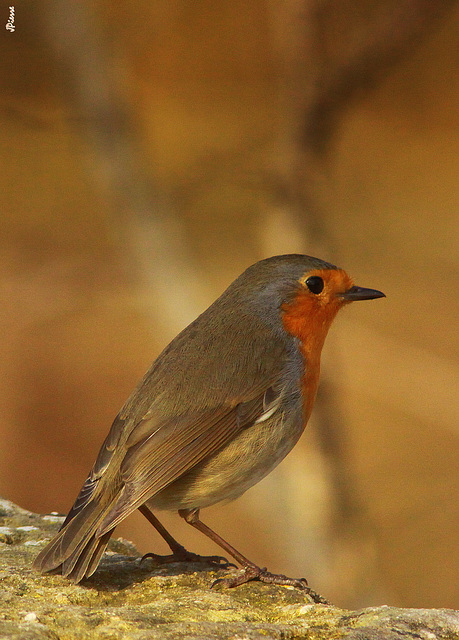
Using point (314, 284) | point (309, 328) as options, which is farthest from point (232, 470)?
point (314, 284)

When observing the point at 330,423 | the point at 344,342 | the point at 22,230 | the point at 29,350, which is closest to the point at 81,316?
the point at 29,350

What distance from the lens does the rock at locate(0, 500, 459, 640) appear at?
1.97 metres

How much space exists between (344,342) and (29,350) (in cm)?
304

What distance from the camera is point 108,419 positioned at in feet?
23.6

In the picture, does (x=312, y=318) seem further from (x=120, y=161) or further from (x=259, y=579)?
(x=120, y=161)

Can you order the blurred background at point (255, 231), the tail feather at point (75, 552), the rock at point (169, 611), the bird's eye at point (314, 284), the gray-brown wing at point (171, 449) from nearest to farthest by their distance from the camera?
the rock at point (169, 611) < the tail feather at point (75, 552) < the gray-brown wing at point (171, 449) < the bird's eye at point (314, 284) < the blurred background at point (255, 231)

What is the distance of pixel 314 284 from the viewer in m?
3.35

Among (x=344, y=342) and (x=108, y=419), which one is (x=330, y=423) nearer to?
(x=108, y=419)

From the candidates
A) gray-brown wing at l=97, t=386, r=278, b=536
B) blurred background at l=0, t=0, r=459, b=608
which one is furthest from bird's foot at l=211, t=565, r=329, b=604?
blurred background at l=0, t=0, r=459, b=608

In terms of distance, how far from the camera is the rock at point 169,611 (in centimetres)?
197

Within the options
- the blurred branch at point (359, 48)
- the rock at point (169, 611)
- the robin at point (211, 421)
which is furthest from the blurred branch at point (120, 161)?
the rock at point (169, 611)

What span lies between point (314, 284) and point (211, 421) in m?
0.82

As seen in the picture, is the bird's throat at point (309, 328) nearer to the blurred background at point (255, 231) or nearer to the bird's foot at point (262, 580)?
the bird's foot at point (262, 580)

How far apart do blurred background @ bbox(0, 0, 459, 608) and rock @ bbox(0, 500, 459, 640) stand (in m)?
1.66
